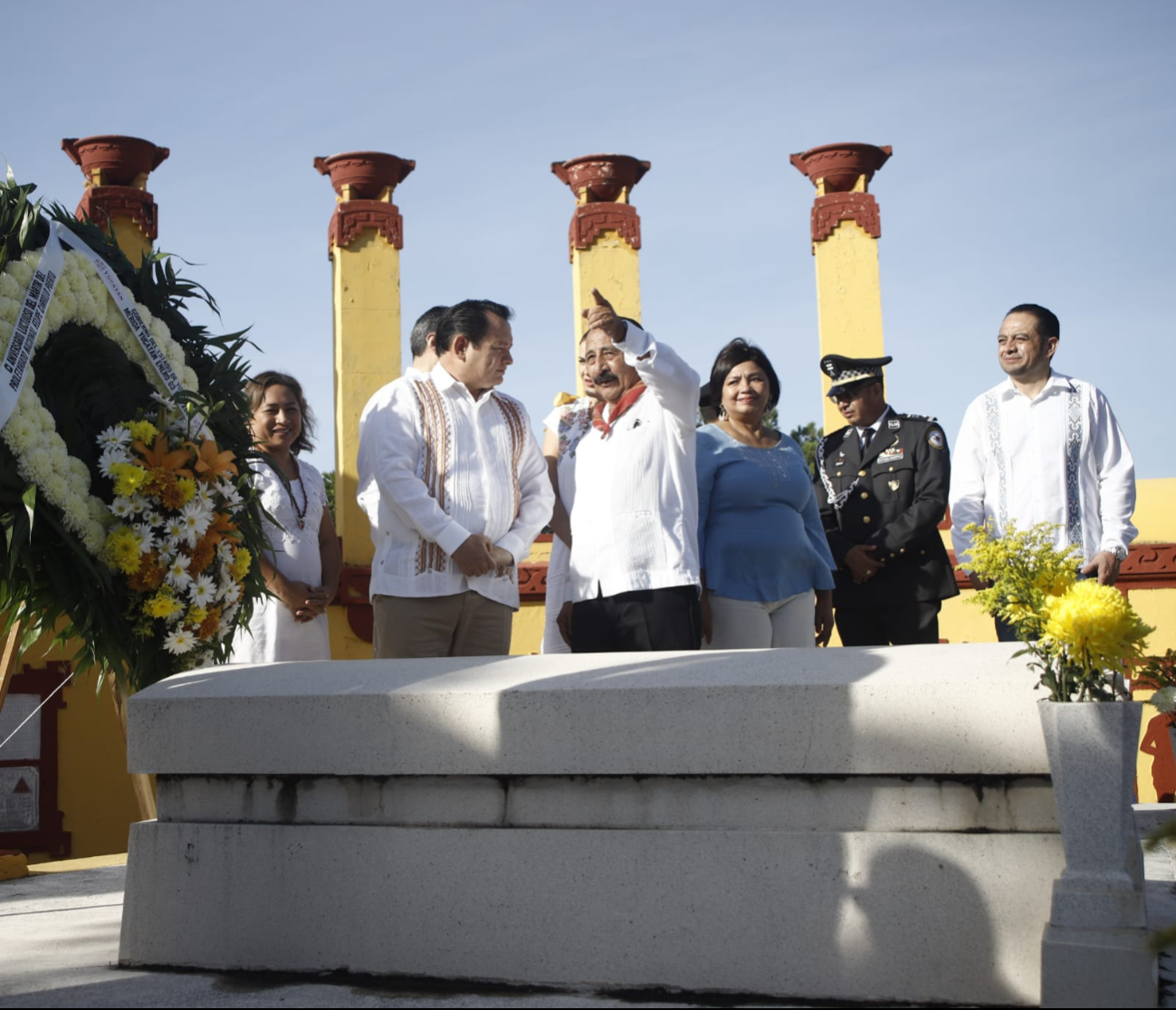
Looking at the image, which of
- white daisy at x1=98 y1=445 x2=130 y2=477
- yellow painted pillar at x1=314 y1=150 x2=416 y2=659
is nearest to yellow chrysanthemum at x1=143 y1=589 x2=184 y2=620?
white daisy at x1=98 y1=445 x2=130 y2=477

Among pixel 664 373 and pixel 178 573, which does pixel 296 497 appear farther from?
pixel 664 373

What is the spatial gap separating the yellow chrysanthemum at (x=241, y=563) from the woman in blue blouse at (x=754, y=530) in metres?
1.34

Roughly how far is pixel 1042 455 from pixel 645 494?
1.43 meters

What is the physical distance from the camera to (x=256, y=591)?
12.0 ft

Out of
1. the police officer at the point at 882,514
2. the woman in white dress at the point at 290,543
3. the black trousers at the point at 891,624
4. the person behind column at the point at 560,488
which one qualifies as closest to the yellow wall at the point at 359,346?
the woman in white dress at the point at 290,543

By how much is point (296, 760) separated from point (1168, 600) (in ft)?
15.9

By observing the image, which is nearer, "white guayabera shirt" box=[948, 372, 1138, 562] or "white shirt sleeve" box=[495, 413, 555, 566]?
"white shirt sleeve" box=[495, 413, 555, 566]

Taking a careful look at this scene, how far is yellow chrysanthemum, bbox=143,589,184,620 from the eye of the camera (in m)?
3.19

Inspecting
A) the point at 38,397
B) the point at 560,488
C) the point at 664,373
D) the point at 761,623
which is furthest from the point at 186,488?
the point at 761,623

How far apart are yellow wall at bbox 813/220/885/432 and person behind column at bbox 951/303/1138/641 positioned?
7.37 feet

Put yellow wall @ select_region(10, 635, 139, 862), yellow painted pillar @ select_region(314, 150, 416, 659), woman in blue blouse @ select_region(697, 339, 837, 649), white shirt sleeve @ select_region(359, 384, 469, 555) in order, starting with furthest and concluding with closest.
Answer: yellow painted pillar @ select_region(314, 150, 416, 659)
yellow wall @ select_region(10, 635, 139, 862)
woman in blue blouse @ select_region(697, 339, 837, 649)
white shirt sleeve @ select_region(359, 384, 469, 555)

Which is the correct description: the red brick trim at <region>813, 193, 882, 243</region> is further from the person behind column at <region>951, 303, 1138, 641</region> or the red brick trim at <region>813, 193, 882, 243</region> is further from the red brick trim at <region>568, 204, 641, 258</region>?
the person behind column at <region>951, 303, 1138, 641</region>

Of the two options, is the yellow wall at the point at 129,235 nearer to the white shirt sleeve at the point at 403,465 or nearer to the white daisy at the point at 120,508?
the white shirt sleeve at the point at 403,465

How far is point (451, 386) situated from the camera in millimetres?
4055
